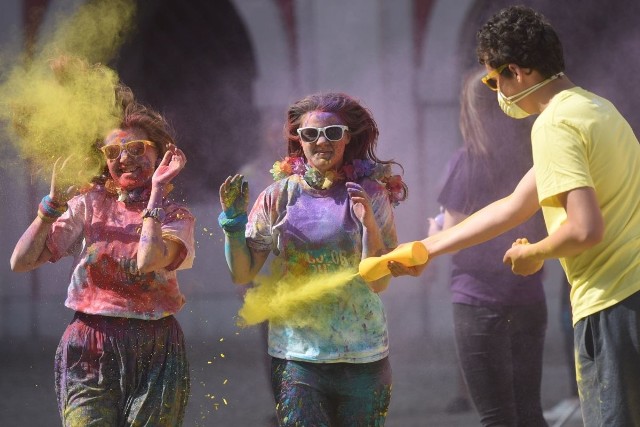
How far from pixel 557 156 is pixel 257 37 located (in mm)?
3095

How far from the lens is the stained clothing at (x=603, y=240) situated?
3062 mm

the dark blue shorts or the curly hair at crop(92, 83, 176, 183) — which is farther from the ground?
the curly hair at crop(92, 83, 176, 183)

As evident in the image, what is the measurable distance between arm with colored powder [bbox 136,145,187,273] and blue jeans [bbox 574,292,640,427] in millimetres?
1502

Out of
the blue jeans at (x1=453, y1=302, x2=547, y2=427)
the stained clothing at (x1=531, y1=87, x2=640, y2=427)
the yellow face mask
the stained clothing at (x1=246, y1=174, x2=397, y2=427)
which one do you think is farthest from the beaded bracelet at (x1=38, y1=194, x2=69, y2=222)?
the blue jeans at (x1=453, y1=302, x2=547, y2=427)

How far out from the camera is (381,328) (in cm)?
394

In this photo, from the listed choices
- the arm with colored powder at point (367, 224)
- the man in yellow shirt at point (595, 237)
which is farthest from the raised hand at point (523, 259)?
the arm with colored powder at point (367, 224)

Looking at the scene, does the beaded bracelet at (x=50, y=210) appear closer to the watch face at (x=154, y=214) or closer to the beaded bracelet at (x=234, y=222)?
the watch face at (x=154, y=214)

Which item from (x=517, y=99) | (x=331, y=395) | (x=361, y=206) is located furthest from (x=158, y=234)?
(x=517, y=99)

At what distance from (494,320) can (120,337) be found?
1819mm

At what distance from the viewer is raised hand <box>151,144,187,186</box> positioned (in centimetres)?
399

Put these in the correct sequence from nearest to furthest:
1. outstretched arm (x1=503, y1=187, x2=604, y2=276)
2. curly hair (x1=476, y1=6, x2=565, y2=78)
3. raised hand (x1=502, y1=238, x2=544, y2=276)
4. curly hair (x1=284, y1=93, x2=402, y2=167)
Result: 1. outstretched arm (x1=503, y1=187, x2=604, y2=276)
2. raised hand (x1=502, y1=238, x2=544, y2=276)
3. curly hair (x1=476, y1=6, x2=565, y2=78)
4. curly hair (x1=284, y1=93, x2=402, y2=167)

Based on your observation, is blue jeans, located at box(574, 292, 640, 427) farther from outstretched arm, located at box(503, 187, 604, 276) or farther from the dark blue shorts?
the dark blue shorts

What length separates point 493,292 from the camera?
16.7 feet

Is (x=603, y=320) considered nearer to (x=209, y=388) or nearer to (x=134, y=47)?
(x=209, y=388)
